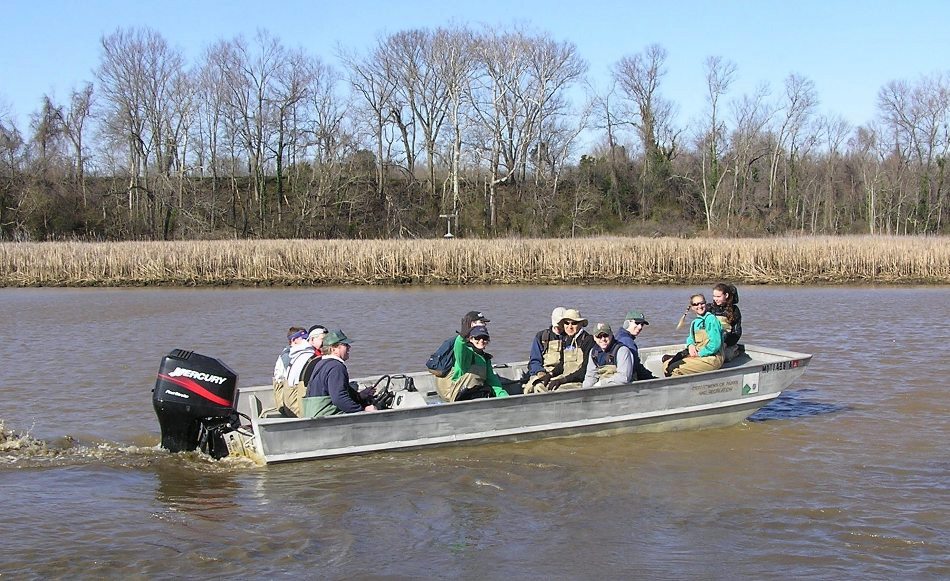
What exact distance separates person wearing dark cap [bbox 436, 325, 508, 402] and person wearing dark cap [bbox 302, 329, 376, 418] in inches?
43.8

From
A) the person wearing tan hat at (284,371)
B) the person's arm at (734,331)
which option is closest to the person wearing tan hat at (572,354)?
the person's arm at (734,331)

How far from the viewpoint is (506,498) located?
808cm

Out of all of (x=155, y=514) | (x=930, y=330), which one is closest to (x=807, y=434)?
(x=155, y=514)

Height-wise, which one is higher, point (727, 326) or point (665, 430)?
point (727, 326)

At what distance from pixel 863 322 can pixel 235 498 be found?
1502cm

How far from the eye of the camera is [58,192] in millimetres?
47250

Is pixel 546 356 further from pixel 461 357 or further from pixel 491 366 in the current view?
pixel 461 357

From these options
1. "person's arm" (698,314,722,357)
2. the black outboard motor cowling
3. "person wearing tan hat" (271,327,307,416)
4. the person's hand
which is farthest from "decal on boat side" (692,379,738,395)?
the black outboard motor cowling

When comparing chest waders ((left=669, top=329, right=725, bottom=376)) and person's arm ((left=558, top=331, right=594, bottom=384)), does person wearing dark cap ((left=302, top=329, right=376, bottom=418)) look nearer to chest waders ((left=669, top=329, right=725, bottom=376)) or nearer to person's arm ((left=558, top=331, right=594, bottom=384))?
person's arm ((left=558, top=331, right=594, bottom=384))

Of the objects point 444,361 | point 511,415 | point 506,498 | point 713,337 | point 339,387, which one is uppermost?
point 713,337

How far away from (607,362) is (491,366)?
1.21 meters

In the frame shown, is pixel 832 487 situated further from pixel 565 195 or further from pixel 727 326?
pixel 565 195

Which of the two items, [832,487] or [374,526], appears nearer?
[374,526]

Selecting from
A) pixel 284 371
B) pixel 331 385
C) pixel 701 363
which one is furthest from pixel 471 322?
pixel 701 363
